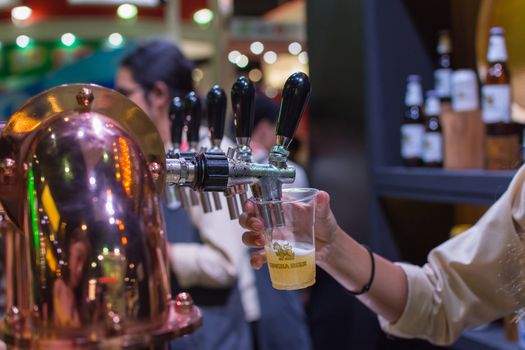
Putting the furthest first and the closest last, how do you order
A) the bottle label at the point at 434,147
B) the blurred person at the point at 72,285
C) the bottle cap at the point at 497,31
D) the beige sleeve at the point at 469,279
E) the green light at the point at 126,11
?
1. the green light at the point at 126,11
2. the bottle label at the point at 434,147
3. the bottle cap at the point at 497,31
4. the beige sleeve at the point at 469,279
5. the blurred person at the point at 72,285

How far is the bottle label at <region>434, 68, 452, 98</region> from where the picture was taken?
Result: 2.11 meters

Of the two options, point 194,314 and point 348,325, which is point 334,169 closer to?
point 348,325

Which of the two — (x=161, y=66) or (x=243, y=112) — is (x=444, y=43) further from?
(x=243, y=112)

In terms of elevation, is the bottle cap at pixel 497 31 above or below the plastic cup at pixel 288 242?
above

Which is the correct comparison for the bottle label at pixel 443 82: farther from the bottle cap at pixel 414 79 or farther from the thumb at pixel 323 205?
the thumb at pixel 323 205

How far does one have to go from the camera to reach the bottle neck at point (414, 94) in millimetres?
2176

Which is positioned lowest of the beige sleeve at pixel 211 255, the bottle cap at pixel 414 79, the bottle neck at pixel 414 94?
the beige sleeve at pixel 211 255

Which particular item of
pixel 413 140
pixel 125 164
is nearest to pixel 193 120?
pixel 125 164

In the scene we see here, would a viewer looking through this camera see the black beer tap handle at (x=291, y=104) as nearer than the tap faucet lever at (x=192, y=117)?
Yes

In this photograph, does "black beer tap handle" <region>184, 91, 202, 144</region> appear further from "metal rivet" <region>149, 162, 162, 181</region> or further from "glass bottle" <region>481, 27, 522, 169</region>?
"glass bottle" <region>481, 27, 522, 169</region>

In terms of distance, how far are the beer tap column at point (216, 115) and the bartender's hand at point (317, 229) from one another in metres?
0.06

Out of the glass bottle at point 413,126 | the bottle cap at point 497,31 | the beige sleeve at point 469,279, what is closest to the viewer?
the beige sleeve at point 469,279

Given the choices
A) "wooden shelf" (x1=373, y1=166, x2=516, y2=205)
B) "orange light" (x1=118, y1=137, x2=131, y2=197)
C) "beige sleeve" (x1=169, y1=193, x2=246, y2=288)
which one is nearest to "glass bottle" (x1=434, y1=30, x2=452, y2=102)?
"wooden shelf" (x1=373, y1=166, x2=516, y2=205)

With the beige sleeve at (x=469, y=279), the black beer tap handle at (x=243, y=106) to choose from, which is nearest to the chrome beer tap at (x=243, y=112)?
the black beer tap handle at (x=243, y=106)
